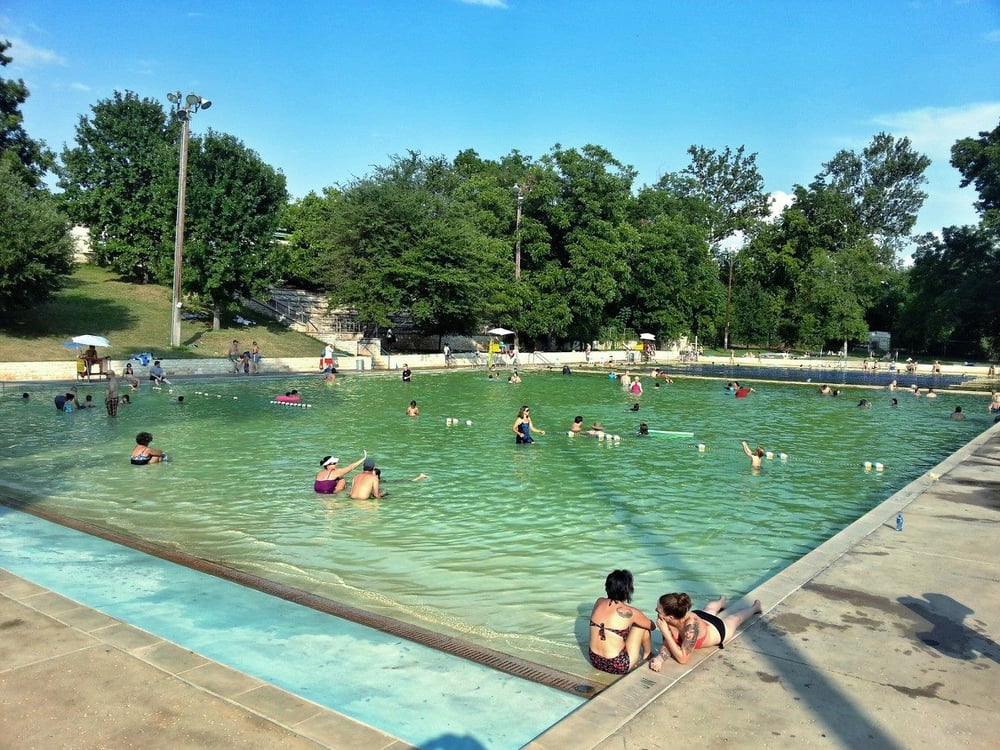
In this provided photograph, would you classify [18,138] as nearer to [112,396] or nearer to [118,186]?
[118,186]

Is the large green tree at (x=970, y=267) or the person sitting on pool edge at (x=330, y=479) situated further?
the large green tree at (x=970, y=267)

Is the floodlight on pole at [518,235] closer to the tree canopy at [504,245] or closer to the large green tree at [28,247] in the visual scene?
the tree canopy at [504,245]

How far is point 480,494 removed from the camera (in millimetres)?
15195

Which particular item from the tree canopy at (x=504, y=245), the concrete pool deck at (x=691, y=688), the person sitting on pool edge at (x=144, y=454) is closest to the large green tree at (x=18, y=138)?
the tree canopy at (x=504, y=245)

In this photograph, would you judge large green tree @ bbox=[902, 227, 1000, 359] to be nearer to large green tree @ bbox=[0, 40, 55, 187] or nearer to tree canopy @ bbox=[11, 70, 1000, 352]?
tree canopy @ bbox=[11, 70, 1000, 352]

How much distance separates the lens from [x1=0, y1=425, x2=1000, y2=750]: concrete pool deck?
196 inches

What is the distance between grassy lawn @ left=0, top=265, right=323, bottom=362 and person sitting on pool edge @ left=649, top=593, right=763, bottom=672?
36.4 meters

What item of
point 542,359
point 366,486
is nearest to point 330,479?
point 366,486

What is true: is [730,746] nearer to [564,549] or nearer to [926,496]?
[564,549]

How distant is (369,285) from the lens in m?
47.0

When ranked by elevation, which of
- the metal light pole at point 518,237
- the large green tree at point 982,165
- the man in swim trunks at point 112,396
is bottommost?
the man in swim trunks at point 112,396

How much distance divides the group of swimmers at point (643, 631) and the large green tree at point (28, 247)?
35.2 m

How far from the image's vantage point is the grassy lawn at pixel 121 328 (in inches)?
1471

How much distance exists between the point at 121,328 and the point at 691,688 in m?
43.7
